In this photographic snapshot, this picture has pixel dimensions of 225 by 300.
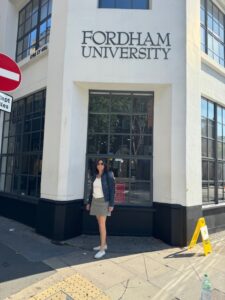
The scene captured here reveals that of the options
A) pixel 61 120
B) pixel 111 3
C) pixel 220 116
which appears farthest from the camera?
pixel 220 116

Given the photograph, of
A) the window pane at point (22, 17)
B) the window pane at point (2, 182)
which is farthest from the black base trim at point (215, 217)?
the window pane at point (22, 17)

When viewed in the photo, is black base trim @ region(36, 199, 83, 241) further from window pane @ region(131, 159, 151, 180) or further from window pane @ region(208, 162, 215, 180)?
window pane @ region(208, 162, 215, 180)

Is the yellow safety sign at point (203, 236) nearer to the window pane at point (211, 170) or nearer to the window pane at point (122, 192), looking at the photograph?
the window pane at point (122, 192)

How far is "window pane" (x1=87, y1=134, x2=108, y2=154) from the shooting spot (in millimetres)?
6925

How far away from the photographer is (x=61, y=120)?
21.4 ft

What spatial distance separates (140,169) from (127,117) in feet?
4.40

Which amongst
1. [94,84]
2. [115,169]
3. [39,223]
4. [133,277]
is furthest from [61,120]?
[133,277]

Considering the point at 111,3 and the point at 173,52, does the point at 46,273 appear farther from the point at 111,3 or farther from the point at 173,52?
the point at 111,3

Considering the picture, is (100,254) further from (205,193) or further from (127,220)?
(205,193)

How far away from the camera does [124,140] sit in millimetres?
6953

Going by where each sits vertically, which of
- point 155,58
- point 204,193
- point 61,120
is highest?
point 155,58

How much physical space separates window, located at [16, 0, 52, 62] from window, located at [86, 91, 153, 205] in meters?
2.83

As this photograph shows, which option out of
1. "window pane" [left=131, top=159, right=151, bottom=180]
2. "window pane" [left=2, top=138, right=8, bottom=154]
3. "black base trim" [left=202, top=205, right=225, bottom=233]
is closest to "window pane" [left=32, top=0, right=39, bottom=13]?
"window pane" [left=2, top=138, right=8, bottom=154]

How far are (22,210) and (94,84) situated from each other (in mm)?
4063
